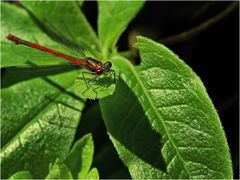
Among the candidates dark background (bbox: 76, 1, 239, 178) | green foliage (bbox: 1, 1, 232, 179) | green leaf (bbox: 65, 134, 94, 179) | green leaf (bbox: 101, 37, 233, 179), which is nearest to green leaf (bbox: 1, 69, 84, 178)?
green foliage (bbox: 1, 1, 232, 179)

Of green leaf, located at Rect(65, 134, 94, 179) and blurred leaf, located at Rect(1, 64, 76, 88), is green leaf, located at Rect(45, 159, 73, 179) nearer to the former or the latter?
green leaf, located at Rect(65, 134, 94, 179)

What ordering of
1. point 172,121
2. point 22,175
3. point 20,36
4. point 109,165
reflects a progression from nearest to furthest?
point 172,121 < point 22,175 < point 20,36 < point 109,165

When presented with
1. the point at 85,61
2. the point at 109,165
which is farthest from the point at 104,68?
the point at 109,165

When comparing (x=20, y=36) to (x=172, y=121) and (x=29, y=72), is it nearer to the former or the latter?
(x=29, y=72)

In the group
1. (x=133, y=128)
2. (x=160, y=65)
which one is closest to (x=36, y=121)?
(x=133, y=128)

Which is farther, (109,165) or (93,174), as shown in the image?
(109,165)

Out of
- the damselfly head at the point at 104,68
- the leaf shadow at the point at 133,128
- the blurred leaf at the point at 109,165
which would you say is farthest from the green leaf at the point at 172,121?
the blurred leaf at the point at 109,165

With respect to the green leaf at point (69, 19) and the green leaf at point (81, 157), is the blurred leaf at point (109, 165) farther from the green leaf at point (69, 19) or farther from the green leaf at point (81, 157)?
the green leaf at point (69, 19)
